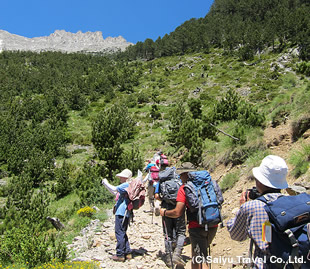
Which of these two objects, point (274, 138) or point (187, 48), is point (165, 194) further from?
point (187, 48)

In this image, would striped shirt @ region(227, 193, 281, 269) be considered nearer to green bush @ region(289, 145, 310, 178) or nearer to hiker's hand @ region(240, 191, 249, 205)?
hiker's hand @ region(240, 191, 249, 205)

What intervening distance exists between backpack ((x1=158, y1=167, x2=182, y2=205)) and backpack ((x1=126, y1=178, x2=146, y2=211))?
0.66 meters

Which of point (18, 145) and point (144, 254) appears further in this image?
point (18, 145)

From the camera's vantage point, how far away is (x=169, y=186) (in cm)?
381

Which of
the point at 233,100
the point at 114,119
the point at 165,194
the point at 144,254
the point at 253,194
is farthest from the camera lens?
the point at 233,100

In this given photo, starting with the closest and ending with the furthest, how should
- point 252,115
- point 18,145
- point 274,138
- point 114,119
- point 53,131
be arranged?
point 274,138 < point 252,115 < point 114,119 < point 18,145 < point 53,131

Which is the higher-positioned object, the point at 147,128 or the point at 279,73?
the point at 279,73

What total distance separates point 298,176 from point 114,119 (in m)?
8.73

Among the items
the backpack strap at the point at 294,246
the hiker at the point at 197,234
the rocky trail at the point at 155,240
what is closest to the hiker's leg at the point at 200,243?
the hiker at the point at 197,234

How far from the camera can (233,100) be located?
43.6 ft

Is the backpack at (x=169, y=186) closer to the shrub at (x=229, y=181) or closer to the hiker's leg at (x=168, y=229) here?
the hiker's leg at (x=168, y=229)

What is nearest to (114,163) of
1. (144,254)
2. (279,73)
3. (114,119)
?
(114,119)

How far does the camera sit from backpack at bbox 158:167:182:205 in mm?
3766

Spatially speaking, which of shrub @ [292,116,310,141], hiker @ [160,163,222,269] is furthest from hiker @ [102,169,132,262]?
shrub @ [292,116,310,141]
